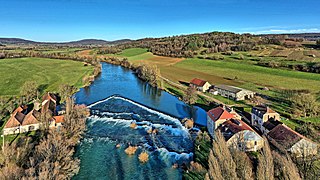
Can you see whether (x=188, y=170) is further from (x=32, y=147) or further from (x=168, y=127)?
(x=32, y=147)

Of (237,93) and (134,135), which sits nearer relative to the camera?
(134,135)

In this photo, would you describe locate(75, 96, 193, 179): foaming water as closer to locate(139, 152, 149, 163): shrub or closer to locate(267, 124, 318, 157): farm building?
locate(139, 152, 149, 163): shrub

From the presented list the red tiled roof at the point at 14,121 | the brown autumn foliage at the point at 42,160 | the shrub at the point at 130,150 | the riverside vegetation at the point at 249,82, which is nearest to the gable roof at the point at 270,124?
the riverside vegetation at the point at 249,82

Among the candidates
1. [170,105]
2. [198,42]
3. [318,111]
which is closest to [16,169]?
[170,105]

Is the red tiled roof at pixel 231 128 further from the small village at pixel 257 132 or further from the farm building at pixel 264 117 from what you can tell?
the farm building at pixel 264 117

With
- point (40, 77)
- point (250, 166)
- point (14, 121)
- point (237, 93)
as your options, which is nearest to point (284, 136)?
point (250, 166)

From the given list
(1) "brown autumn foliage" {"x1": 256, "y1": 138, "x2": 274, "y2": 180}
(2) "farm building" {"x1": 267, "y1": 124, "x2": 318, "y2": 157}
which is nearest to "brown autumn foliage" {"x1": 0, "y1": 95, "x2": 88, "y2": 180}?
(1) "brown autumn foliage" {"x1": 256, "y1": 138, "x2": 274, "y2": 180}

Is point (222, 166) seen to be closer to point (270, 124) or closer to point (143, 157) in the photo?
point (143, 157)
